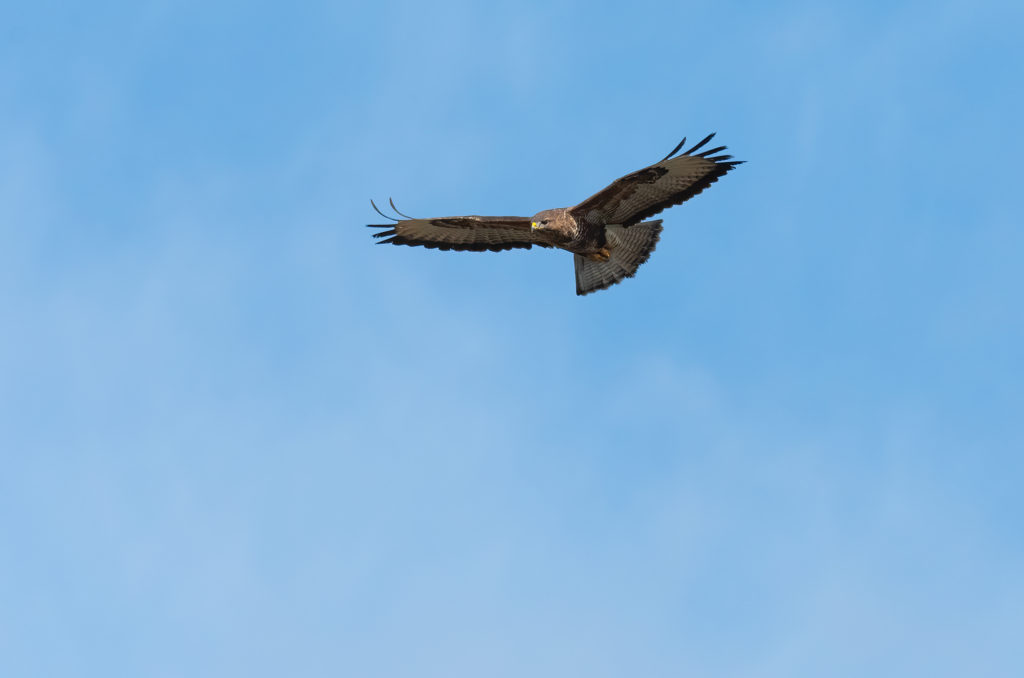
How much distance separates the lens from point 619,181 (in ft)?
50.7

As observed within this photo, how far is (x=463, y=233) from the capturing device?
1711 cm

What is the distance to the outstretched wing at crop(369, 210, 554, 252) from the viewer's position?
54.9ft

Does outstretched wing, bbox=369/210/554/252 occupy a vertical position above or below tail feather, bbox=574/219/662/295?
above

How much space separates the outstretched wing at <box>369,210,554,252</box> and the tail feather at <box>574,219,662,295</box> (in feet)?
2.75

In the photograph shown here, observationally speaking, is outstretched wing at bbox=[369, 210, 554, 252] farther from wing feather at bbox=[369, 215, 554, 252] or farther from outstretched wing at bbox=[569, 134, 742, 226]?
outstretched wing at bbox=[569, 134, 742, 226]

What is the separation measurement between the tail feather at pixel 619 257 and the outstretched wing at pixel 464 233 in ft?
2.75

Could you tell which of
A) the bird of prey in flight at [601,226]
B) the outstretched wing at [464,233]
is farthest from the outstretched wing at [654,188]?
the outstretched wing at [464,233]

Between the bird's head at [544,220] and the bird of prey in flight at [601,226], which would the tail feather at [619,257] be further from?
the bird's head at [544,220]

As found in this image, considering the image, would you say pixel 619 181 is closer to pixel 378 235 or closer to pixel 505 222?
pixel 505 222

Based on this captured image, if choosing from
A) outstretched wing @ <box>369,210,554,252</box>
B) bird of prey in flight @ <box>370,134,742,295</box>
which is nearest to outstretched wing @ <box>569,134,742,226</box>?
bird of prey in flight @ <box>370,134,742,295</box>

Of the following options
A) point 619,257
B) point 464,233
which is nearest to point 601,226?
A: point 619,257

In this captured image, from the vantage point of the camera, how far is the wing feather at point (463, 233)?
1673 cm

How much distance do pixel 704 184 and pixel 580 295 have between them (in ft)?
8.49

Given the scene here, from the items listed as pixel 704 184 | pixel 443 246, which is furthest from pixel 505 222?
pixel 704 184
